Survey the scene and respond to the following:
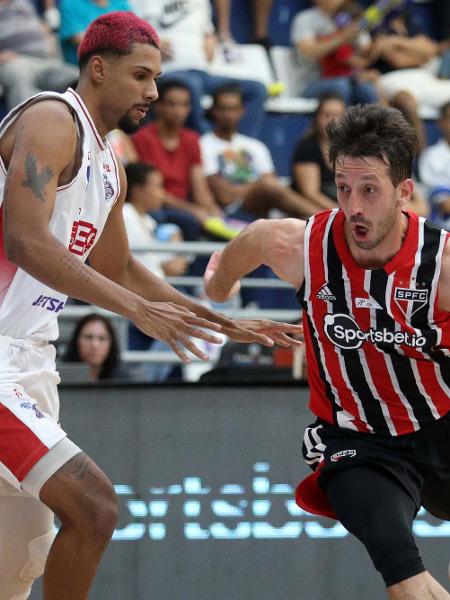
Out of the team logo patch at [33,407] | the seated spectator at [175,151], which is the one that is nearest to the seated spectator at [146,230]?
the seated spectator at [175,151]

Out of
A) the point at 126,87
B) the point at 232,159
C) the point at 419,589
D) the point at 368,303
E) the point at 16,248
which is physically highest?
the point at 126,87

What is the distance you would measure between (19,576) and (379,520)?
1.37 metres

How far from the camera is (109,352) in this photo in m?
7.34

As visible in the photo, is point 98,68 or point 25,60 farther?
point 25,60

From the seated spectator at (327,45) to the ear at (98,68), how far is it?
7.03 m

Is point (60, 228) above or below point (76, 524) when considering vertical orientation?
above

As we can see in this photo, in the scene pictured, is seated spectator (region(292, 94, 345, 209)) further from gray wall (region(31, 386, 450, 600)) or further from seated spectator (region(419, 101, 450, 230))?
gray wall (region(31, 386, 450, 600))

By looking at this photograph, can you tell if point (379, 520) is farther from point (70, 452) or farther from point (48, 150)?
point (48, 150)

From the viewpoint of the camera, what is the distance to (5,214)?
4.02m

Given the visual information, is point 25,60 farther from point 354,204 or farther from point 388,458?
point 388,458

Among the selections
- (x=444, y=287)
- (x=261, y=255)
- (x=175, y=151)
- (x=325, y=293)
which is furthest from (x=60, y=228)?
(x=175, y=151)

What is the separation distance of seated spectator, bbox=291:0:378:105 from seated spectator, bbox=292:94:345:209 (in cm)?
143

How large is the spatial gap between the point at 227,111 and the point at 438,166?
2113 mm

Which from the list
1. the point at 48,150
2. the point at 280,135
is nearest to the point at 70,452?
the point at 48,150
